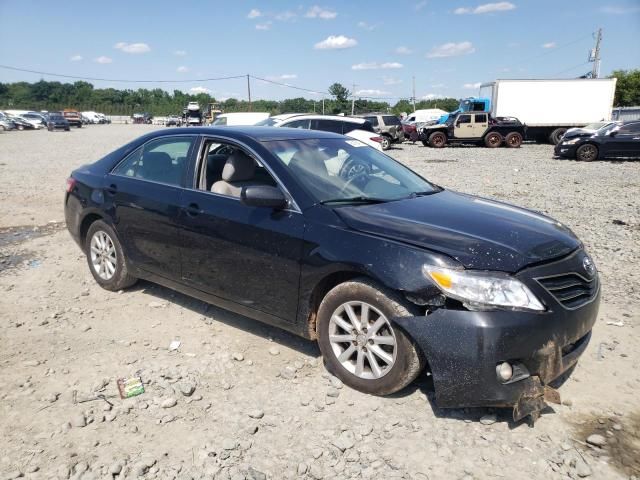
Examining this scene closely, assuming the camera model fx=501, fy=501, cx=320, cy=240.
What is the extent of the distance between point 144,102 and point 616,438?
11516cm

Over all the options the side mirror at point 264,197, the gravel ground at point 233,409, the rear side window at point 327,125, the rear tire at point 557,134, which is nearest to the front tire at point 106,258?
the gravel ground at point 233,409

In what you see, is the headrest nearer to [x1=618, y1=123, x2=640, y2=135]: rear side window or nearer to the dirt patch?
the dirt patch

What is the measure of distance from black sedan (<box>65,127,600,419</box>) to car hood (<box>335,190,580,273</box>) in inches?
0.5

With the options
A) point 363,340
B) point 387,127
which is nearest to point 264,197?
point 363,340

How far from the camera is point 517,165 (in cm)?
1703

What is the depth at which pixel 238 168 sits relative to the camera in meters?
3.95

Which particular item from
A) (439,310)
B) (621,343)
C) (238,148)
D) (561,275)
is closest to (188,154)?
(238,148)

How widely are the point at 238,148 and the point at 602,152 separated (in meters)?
18.1

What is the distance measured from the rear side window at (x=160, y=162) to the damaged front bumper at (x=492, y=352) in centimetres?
240

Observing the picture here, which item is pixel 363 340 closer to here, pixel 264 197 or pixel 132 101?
pixel 264 197

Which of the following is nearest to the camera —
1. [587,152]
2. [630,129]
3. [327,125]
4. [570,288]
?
[570,288]

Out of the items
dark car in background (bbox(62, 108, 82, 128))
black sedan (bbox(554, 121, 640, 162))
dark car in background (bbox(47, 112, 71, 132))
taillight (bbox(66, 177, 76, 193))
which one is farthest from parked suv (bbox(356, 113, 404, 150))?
dark car in background (bbox(62, 108, 82, 128))

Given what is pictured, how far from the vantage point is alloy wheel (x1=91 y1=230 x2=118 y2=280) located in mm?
4844

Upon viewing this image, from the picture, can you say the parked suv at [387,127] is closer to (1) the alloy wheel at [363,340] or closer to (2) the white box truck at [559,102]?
(2) the white box truck at [559,102]
